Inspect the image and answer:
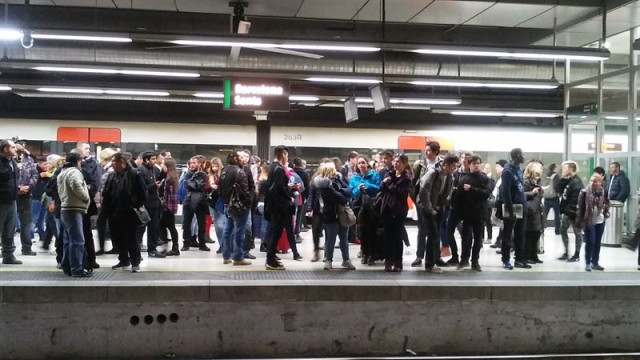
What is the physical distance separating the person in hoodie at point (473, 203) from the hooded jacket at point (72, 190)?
497 centimetres

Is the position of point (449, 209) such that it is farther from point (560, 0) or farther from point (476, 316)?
point (560, 0)

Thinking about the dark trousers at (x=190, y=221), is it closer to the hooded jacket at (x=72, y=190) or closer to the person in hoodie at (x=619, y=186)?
the hooded jacket at (x=72, y=190)

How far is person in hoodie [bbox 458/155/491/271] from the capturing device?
7.61 metres

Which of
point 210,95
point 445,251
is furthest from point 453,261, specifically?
point 210,95

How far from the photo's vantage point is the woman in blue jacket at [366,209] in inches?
315

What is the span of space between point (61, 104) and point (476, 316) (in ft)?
43.1

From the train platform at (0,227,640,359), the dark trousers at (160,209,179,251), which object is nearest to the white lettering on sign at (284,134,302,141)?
the dark trousers at (160,209,179,251)

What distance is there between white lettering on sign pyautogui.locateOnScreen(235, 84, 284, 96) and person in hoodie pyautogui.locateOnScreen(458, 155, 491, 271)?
195 inches

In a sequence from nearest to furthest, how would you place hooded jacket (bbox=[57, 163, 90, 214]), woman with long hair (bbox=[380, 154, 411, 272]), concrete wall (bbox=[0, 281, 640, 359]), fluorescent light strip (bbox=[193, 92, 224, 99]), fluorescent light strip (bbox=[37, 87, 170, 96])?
concrete wall (bbox=[0, 281, 640, 359]), hooded jacket (bbox=[57, 163, 90, 214]), woman with long hair (bbox=[380, 154, 411, 272]), fluorescent light strip (bbox=[37, 87, 170, 96]), fluorescent light strip (bbox=[193, 92, 224, 99])

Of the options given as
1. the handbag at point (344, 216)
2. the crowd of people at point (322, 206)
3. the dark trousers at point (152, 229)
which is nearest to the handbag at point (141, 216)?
the crowd of people at point (322, 206)

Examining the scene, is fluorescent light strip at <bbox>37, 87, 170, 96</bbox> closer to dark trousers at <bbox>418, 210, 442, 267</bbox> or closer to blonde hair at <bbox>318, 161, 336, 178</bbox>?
blonde hair at <bbox>318, 161, 336, 178</bbox>

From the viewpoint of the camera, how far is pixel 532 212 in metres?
8.27

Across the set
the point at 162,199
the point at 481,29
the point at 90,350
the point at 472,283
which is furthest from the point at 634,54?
the point at 90,350

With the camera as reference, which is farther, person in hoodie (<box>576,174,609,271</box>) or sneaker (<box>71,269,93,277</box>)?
person in hoodie (<box>576,174,609,271</box>)
